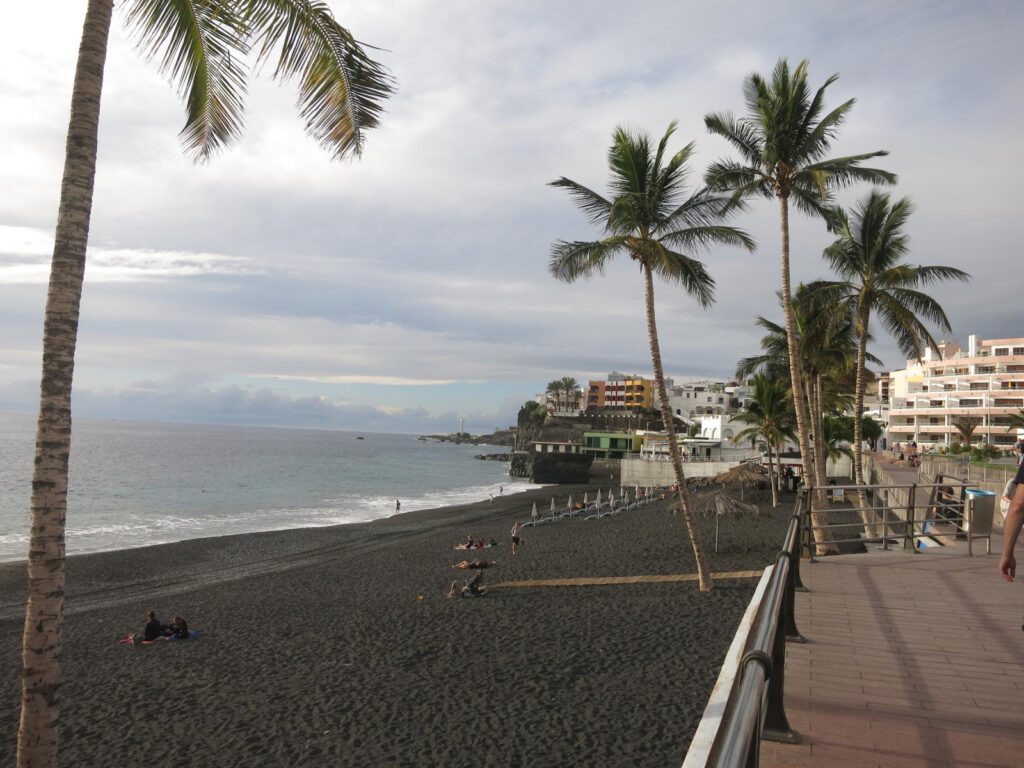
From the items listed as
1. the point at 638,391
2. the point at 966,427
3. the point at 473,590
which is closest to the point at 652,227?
the point at 473,590

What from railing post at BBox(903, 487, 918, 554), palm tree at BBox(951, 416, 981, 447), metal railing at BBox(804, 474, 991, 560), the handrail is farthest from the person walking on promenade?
palm tree at BBox(951, 416, 981, 447)

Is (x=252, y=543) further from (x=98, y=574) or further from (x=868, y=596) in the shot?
(x=868, y=596)

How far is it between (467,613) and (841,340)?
2256 centimetres

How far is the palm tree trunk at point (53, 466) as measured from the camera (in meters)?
4.78

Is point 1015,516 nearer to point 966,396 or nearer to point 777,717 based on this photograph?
point 777,717

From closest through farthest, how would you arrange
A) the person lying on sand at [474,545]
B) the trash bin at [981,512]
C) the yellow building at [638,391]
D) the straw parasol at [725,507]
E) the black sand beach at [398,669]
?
the black sand beach at [398,669], the trash bin at [981,512], the straw parasol at [725,507], the person lying on sand at [474,545], the yellow building at [638,391]

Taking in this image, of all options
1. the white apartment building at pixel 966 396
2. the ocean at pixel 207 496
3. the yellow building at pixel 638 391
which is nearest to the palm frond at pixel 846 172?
the ocean at pixel 207 496

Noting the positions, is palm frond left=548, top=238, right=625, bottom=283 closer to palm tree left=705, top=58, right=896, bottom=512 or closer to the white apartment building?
palm tree left=705, top=58, right=896, bottom=512

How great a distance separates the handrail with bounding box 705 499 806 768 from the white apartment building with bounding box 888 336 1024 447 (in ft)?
257

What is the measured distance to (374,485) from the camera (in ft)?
235

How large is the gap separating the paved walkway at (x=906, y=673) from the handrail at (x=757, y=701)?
190 mm

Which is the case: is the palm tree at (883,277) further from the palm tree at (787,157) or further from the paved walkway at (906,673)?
the paved walkway at (906,673)

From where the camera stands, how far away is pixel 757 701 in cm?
206

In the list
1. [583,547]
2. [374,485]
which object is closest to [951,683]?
[583,547]
